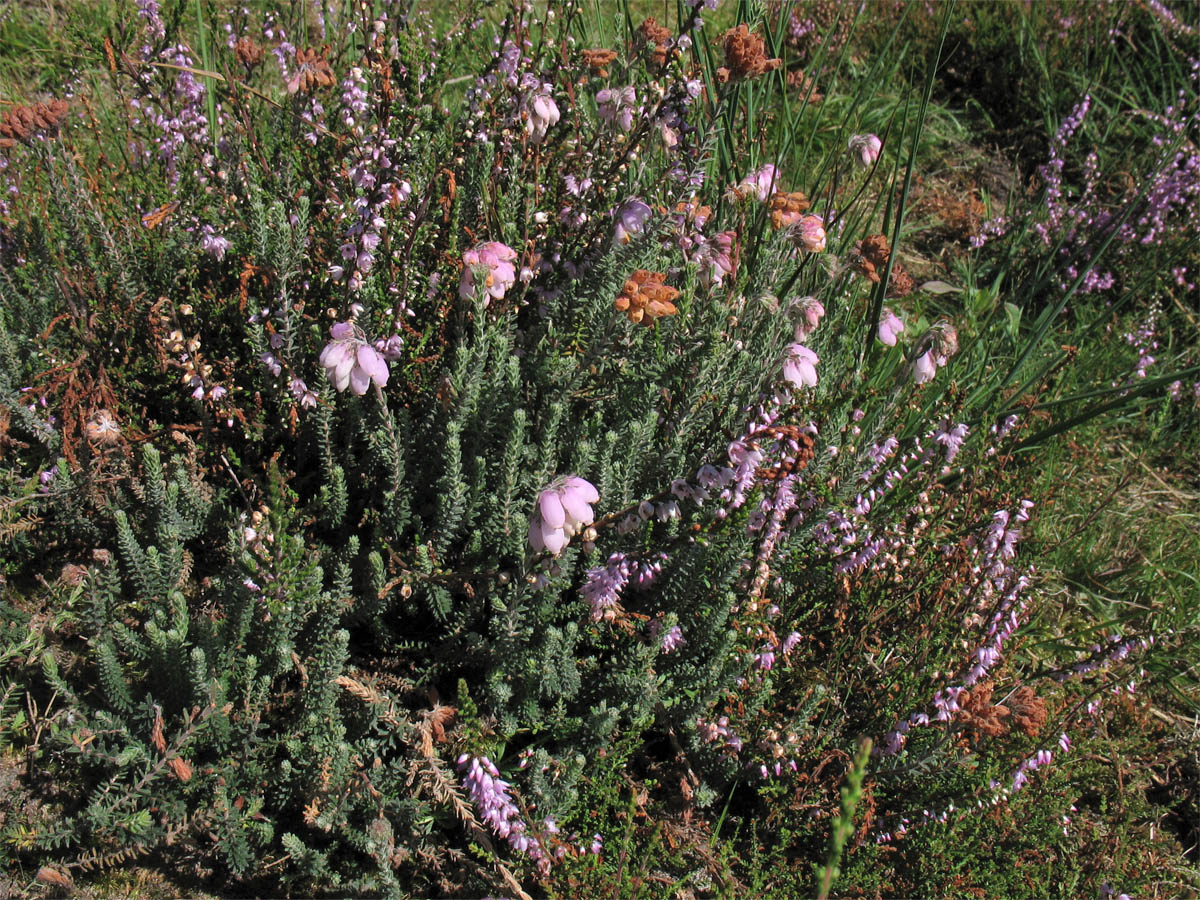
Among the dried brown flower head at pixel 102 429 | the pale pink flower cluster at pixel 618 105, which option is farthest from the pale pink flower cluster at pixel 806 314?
the dried brown flower head at pixel 102 429

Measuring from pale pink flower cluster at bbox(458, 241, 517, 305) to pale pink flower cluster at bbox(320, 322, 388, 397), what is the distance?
1.03 feet

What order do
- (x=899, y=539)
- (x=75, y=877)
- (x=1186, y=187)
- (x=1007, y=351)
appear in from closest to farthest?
(x=75, y=877) < (x=899, y=539) < (x=1007, y=351) < (x=1186, y=187)

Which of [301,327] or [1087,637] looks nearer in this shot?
[301,327]

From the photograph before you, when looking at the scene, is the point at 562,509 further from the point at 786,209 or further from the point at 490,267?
the point at 786,209

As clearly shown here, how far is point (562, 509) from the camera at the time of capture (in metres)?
1.82

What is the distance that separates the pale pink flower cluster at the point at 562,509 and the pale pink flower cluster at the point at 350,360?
0.51 metres

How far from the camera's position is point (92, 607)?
2174 mm

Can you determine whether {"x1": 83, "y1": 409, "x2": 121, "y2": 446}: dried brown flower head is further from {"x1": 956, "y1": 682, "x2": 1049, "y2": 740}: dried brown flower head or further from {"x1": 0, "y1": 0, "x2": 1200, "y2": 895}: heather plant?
{"x1": 956, "y1": 682, "x2": 1049, "y2": 740}: dried brown flower head

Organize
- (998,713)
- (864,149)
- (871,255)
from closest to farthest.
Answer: (998,713) < (871,255) < (864,149)

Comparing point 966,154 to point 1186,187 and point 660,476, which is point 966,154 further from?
point 660,476

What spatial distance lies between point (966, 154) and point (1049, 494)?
279 centimetres

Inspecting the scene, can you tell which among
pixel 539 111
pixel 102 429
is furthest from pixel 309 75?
pixel 102 429

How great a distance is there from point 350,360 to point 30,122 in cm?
Result: 124

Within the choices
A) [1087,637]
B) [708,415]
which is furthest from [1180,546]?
[708,415]
